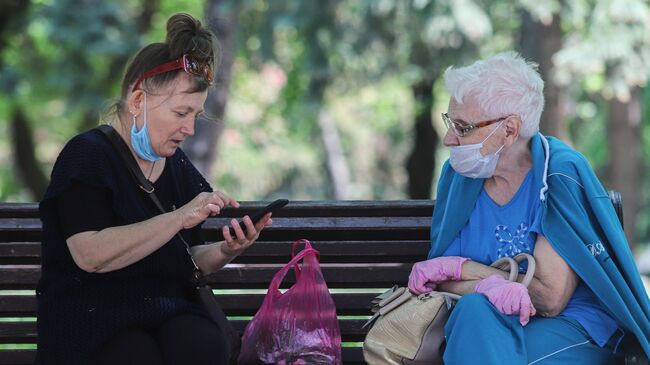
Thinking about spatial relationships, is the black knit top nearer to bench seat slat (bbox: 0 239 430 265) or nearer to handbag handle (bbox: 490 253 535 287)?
bench seat slat (bbox: 0 239 430 265)

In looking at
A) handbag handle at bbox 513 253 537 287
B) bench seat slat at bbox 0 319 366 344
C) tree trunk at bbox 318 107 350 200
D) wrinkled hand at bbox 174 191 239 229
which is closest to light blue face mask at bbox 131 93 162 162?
wrinkled hand at bbox 174 191 239 229

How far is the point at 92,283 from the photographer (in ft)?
12.5

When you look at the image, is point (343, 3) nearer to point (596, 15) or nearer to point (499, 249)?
point (596, 15)

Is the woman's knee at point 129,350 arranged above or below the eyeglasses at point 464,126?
below

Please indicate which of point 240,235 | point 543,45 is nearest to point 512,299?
point 240,235

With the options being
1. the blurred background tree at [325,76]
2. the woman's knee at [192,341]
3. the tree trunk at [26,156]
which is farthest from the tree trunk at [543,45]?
the woman's knee at [192,341]

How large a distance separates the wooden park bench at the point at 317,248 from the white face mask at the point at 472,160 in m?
0.63

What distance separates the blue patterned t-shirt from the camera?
153 inches

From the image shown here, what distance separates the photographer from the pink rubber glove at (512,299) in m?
3.74

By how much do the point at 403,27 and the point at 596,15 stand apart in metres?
2.99

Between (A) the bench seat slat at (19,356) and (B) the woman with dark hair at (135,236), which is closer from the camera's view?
(B) the woman with dark hair at (135,236)

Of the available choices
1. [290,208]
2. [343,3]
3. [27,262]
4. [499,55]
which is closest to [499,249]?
[499,55]

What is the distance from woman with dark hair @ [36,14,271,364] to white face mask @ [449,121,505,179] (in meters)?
0.71

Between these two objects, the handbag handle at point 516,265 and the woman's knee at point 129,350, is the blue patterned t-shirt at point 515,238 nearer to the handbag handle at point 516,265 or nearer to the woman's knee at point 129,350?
the handbag handle at point 516,265
